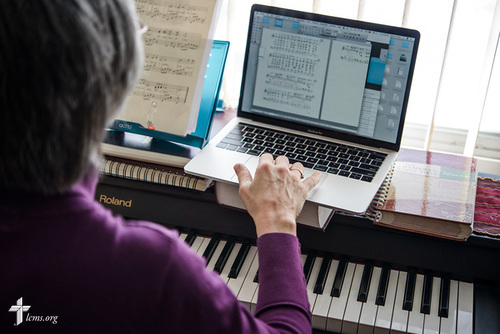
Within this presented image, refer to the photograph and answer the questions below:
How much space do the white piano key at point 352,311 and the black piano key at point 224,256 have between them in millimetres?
310

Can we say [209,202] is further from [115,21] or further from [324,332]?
[115,21]

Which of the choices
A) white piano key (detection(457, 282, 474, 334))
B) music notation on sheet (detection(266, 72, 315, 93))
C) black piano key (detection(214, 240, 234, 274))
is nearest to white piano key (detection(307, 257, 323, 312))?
black piano key (detection(214, 240, 234, 274))

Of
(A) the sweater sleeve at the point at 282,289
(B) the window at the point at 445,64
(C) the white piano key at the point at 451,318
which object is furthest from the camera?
(B) the window at the point at 445,64

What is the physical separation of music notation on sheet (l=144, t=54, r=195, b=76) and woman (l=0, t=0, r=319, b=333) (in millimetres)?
705

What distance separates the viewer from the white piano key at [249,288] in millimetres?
1202

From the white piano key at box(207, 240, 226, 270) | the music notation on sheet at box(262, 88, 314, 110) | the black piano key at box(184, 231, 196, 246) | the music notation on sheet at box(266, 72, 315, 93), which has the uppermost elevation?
the music notation on sheet at box(266, 72, 315, 93)

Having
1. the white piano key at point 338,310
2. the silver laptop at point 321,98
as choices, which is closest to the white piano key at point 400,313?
the white piano key at point 338,310

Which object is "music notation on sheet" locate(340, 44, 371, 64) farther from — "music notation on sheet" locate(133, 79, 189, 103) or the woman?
the woman

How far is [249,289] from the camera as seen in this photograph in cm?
123

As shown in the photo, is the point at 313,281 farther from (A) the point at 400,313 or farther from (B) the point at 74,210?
(B) the point at 74,210

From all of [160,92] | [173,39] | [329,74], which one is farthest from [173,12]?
[329,74]

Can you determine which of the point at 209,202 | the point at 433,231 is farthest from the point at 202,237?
the point at 433,231

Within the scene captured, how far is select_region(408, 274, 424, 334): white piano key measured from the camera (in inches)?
44.4

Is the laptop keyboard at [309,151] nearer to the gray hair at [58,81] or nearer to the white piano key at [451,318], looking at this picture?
the white piano key at [451,318]
